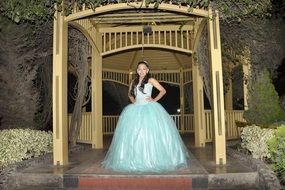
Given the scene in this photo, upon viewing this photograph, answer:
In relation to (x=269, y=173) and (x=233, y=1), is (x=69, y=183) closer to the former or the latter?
(x=269, y=173)

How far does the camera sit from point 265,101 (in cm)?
783

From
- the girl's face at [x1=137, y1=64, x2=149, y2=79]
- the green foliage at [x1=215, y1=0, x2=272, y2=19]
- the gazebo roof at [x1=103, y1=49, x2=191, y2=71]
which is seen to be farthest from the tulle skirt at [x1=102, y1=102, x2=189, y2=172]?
the gazebo roof at [x1=103, y1=49, x2=191, y2=71]

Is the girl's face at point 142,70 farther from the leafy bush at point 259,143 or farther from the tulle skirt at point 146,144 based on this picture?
the leafy bush at point 259,143

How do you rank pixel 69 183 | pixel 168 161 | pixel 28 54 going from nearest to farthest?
pixel 69 183
pixel 168 161
pixel 28 54

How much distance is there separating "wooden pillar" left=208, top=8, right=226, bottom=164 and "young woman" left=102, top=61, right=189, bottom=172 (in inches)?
25.3

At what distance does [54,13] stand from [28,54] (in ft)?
4.41

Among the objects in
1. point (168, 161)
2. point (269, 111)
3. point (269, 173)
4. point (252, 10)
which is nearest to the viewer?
point (269, 173)

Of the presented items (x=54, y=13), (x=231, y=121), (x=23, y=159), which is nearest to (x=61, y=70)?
(x=54, y=13)

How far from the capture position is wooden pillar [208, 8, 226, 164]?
610 centimetres

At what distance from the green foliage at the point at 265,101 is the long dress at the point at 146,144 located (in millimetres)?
2796

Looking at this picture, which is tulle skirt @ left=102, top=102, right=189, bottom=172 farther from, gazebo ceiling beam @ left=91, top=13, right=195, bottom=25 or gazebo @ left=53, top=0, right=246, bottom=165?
gazebo ceiling beam @ left=91, top=13, right=195, bottom=25

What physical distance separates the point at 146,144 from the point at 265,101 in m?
3.51

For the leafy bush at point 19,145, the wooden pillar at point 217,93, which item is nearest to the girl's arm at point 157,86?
the wooden pillar at point 217,93

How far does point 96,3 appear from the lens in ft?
19.5
